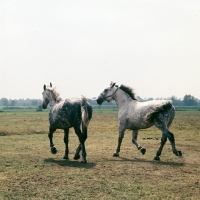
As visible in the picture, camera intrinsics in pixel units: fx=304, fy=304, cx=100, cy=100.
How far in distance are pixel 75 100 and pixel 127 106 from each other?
2548 millimetres

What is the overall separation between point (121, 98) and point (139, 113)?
4.89ft

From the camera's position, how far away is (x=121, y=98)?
40.9ft

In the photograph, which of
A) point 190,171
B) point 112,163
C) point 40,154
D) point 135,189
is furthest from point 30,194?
point 40,154

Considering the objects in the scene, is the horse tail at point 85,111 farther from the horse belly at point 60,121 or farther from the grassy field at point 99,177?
the grassy field at point 99,177

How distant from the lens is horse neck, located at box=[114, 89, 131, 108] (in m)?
12.3

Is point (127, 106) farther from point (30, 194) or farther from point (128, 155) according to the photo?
point (30, 194)

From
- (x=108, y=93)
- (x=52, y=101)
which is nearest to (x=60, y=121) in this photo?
(x=52, y=101)

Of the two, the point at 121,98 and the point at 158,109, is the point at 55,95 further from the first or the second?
the point at 158,109

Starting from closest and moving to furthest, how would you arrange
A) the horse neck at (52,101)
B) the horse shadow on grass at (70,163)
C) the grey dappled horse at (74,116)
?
1. the horse shadow on grass at (70,163)
2. the grey dappled horse at (74,116)
3. the horse neck at (52,101)

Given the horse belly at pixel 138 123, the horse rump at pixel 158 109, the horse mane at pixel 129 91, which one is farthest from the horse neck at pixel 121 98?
the horse rump at pixel 158 109

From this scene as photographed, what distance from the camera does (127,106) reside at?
12.1m

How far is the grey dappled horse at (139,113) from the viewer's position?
10555 millimetres

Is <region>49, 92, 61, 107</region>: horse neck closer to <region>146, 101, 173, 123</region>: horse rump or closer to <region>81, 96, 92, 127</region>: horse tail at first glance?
<region>81, 96, 92, 127</region>: horse tail

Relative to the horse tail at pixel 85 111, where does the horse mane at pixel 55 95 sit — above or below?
above
